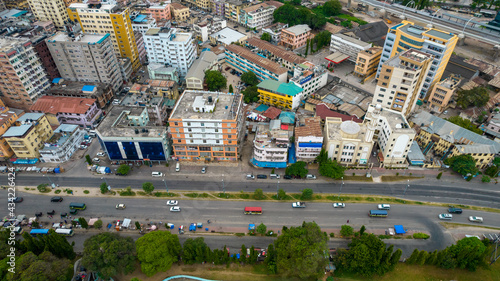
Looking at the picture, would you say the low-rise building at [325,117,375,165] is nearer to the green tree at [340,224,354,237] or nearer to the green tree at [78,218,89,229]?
the green tree at [340,224,354,237]

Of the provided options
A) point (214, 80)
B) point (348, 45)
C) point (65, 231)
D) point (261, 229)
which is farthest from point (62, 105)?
point (348, 45)

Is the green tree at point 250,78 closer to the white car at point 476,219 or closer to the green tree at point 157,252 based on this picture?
the green tree at point 157,252

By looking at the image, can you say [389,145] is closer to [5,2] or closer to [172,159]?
[172,159]

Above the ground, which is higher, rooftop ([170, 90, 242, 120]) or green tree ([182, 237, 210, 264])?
rooftop ([170, 90, 242, 120])

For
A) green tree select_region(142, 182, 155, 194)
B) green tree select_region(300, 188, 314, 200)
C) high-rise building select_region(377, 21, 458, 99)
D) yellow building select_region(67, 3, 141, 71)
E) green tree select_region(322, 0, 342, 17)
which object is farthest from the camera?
green tree select_region(322, 0, 342, 17)

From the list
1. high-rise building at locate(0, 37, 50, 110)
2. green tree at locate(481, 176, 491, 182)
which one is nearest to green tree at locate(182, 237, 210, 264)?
green tree at locate(481, 176, 491, 182)

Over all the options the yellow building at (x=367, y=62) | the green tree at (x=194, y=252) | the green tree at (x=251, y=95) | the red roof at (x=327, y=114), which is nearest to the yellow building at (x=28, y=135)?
the green tree at (x=194, y=252)
